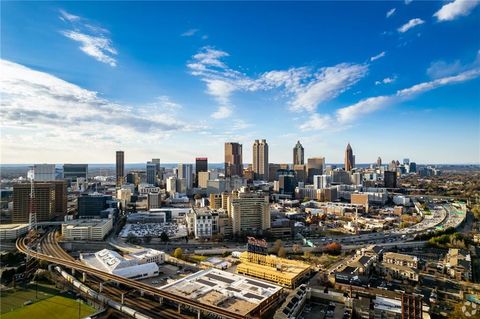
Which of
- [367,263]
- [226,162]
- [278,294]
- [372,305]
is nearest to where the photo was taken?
[372,305]

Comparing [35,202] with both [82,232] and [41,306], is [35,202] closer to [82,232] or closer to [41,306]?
[82,232]

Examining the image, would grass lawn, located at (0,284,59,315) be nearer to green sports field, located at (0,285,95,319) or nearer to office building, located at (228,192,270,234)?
green sports field, located at (0,285,95,319)

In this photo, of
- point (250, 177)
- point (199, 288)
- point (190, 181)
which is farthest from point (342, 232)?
point (250, 177)

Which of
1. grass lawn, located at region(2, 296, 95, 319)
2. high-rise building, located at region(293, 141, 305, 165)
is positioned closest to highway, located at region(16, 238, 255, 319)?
grass lawn, located at region(2, 296, 95, 319)

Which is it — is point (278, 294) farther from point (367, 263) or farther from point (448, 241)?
point (448, 241)

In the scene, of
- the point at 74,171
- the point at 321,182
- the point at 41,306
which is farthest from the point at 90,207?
the point at 321,182

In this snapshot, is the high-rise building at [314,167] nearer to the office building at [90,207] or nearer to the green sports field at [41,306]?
the office building at [90,207]
